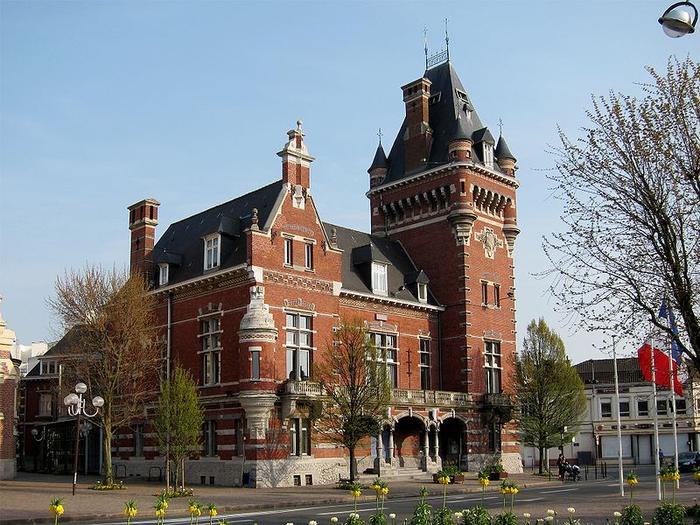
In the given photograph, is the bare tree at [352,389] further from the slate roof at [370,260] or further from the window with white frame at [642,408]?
the window with white frame at [642,408]

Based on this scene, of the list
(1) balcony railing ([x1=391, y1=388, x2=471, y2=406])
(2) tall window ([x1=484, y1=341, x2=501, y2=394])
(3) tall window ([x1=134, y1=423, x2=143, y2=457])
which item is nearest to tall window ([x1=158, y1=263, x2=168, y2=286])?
(3) tall window ([x1=134, y1=423, x2=143, y2=457])

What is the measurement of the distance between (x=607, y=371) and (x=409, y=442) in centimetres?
4916

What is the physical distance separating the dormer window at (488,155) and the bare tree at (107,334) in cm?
2419

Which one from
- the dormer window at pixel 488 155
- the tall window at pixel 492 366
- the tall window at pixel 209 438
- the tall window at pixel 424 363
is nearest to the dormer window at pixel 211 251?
the tall window at pixel 209 438

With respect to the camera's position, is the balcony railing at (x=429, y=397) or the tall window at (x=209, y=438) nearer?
the tall window at (x=209, y=438)

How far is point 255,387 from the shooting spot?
40156 millimetres

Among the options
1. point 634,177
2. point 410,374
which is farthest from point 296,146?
point 634,177

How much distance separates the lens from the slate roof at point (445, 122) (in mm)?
54750

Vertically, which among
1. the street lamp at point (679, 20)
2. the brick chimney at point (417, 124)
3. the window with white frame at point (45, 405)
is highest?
the brick chimney at point (417, 124)

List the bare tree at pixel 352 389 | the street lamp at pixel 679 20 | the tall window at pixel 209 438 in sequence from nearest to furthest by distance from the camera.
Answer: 1. the street lamp at pixel 679 20
2. the bare tree at pixel 352 389
3. the tall window at pixel 209 438

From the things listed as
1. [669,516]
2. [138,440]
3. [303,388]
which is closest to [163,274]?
[138,440]

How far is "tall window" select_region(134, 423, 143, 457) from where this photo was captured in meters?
48.9

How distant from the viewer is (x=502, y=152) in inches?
2231

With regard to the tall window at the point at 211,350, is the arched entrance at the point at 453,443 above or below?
below
